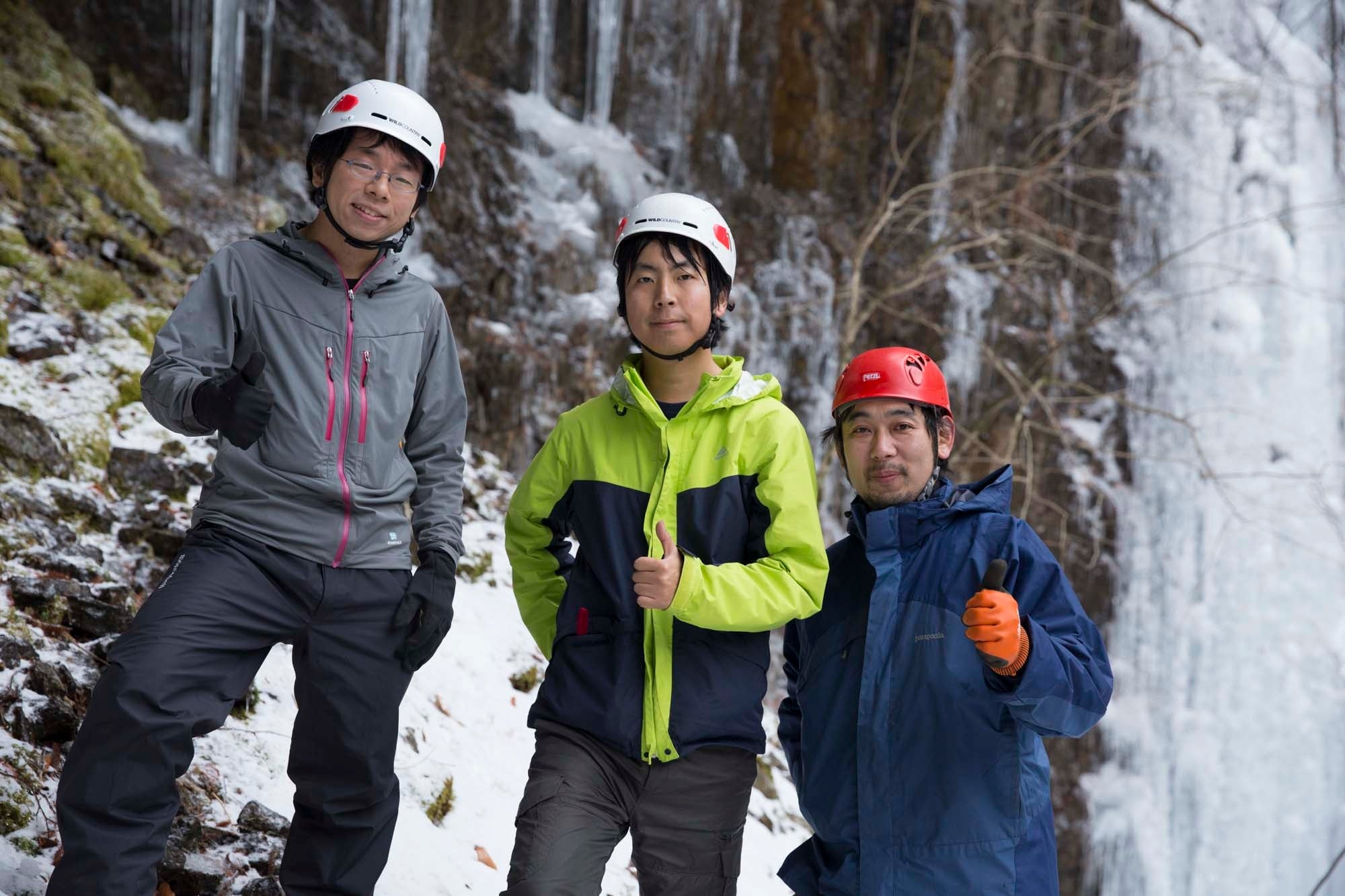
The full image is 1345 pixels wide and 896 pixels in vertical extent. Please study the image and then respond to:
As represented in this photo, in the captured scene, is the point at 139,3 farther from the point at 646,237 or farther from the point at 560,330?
the point at 646,237

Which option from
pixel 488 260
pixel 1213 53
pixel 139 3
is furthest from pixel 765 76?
pixel 139 3

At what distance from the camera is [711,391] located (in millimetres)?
2162

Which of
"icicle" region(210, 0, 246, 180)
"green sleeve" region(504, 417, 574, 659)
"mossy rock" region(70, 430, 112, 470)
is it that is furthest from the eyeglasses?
"icicle" region(210, 0, 246, 180)

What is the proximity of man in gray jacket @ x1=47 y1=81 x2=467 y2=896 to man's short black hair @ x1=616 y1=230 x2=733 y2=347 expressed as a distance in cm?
48

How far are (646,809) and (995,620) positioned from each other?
81cm

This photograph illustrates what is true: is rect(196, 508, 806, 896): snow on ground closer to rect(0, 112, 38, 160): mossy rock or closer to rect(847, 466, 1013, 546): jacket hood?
rect(847, 466, 1013, 546): jacket hood

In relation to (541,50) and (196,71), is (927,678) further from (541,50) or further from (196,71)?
(541,50)

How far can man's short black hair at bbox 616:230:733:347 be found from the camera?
7.49 feet

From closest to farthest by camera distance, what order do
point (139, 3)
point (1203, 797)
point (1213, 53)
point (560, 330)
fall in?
1. point (139, 3)
2. point (560, 330)
3. point (1203, 797)
4. point (1213, 53)

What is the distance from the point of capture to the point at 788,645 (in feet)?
8.36

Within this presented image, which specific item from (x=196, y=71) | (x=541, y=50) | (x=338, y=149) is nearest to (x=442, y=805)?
(x=338, y=149)

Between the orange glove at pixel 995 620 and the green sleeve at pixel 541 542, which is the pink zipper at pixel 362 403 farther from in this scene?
the orange glove at pixel 995 620

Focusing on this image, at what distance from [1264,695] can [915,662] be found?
36.8 ft

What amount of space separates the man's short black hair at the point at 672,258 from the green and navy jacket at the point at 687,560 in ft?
0.63
